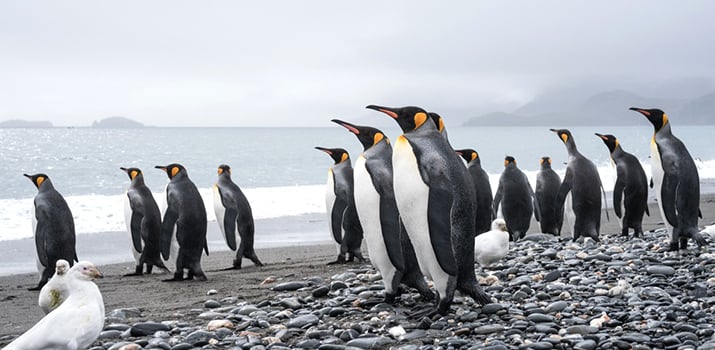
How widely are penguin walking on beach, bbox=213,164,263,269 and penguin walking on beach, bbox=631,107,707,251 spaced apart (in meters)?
4.53

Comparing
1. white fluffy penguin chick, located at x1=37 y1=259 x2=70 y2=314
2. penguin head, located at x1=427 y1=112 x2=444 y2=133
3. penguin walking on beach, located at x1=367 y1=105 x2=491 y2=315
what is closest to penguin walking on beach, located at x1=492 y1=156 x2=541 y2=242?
penguin head, located at x1=427 y1=112 x2=444 y2=133

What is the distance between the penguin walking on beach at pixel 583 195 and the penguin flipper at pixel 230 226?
4.21 meters

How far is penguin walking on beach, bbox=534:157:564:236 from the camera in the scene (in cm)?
1142

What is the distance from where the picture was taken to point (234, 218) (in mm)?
9953

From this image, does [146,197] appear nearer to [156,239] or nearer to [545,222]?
[156,239]

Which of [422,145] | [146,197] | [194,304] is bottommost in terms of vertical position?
[194,304]

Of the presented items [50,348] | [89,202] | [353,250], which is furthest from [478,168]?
[89,202]

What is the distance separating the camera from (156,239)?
30.7 feet

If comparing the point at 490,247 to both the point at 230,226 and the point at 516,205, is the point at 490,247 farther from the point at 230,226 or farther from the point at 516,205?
the point at 516,205

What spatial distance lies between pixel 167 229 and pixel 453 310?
4534 mm

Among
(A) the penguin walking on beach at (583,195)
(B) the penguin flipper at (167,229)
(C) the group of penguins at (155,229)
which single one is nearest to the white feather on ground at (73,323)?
(C) the group of penguins at (155,229)

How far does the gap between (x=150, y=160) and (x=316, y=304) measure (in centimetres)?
4466

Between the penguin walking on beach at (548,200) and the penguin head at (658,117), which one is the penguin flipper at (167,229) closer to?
the penguin head at (658,117)

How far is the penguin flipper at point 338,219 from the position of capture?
9.06 meters
